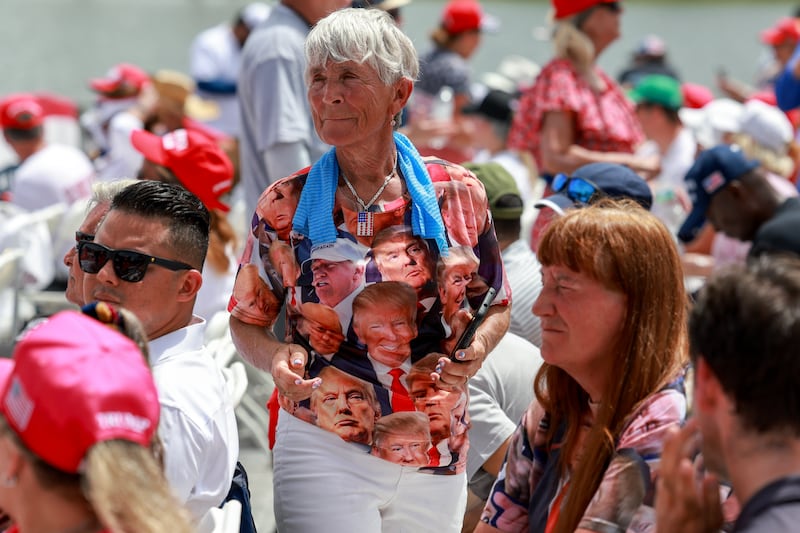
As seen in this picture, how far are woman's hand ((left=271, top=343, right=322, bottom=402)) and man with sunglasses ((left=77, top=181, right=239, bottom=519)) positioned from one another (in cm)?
15

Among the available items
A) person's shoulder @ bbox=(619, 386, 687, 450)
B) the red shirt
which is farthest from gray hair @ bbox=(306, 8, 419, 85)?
the red shirt

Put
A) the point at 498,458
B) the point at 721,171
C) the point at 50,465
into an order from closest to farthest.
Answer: the point at 50,465 → the point at 498,458 → the point at 721,171

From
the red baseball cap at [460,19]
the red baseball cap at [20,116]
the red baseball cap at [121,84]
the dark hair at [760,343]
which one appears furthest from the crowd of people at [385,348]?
the red baseball cap at [121,84]

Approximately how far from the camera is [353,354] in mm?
2709

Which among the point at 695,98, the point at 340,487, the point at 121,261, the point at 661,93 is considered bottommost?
the point at 695,98

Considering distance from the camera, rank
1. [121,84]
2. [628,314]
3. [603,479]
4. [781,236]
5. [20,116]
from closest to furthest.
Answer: [603,479] < [628,314] < [781,236] < [20,116] < [121,84]

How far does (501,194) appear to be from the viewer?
12.8ft

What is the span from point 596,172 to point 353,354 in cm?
154

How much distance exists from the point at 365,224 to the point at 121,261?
602 mm

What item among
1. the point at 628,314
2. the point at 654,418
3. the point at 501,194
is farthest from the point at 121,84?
the point at 654,418

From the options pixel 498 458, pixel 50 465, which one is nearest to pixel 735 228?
pixel 498 458

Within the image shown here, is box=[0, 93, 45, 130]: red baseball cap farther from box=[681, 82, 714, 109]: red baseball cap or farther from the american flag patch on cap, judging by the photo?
box=[681, 82, 714, 109]: red baseball cap

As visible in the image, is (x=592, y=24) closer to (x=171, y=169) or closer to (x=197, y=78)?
(x=171, y=169)

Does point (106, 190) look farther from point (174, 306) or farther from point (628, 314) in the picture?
point (628, 314)
